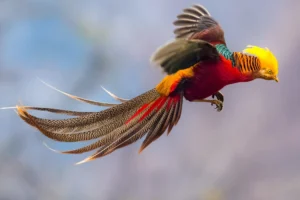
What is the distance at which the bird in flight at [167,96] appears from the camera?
5.11ft

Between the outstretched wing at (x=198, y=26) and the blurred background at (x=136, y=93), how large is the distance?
0.20 meters

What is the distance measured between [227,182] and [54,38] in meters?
0.83

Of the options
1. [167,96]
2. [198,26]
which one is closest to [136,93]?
[167,96]

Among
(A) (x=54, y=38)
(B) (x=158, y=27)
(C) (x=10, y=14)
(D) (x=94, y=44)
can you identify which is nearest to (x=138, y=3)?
(B) (x=158, y=27)

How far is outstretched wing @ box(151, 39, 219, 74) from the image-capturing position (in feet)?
4.62

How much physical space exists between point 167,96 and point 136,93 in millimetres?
200

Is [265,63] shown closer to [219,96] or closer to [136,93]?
[219,96]

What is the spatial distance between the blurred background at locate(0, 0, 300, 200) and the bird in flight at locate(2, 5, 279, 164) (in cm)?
14

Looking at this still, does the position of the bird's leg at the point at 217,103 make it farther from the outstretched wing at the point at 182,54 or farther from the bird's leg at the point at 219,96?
the outstretched wing at the point at 182,54

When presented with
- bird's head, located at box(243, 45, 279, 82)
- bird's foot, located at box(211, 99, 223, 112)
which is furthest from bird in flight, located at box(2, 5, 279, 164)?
bird's foot, located at box(211, 99, 223, 112)

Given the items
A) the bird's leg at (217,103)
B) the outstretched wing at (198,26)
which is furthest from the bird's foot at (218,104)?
the outstretched wing at (198,26)

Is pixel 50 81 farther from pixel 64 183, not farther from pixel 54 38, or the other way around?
pixel 64 183

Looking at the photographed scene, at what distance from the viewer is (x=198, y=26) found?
1582 millimetres

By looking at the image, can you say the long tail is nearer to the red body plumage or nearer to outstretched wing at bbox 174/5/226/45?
the red body plumage
